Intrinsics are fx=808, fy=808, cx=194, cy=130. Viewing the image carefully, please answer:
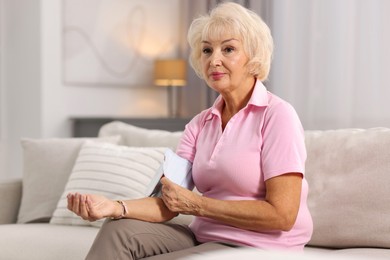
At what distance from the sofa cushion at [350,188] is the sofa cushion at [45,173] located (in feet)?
3.52

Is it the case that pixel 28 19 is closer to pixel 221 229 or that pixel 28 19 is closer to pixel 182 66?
pixel 182 66

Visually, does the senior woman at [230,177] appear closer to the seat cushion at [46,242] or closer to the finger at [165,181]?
the finger at [165,181]

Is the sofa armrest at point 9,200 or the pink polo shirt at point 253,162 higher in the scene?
the pink polo shirt at point 253,162

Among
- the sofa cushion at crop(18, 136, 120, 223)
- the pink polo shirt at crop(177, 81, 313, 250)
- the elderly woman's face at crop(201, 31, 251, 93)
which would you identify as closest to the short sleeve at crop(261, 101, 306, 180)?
the pink polo shirt at crop(177, 81, 313, 250)

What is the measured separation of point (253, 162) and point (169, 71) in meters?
3.49

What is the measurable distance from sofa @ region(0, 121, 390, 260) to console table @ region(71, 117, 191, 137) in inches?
72.4

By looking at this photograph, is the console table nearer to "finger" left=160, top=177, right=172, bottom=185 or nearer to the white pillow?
the white pillow

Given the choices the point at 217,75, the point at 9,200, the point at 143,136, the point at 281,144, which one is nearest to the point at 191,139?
the point at 217,75

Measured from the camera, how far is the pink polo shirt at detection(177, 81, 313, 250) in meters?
2.29

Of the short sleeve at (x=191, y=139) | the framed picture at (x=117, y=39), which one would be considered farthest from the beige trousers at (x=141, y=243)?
the framed picture at (x=117, y=39)

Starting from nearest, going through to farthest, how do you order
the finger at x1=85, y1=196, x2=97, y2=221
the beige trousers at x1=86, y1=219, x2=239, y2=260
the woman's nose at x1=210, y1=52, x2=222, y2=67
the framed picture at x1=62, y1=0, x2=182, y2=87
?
the beige trousers at x1=86, y1=219, x2=239, y2=260, the finger at x1=85, y1=196, x2=97, y2=221, the woman's nose at x1=210, y1=52, x2=222, y2=67, the framed picture at x1=62, y1=0, x2=182, y2=87

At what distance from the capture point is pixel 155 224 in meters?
2.36

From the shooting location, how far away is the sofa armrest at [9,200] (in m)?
3.47

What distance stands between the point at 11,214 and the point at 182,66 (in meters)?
2.55
